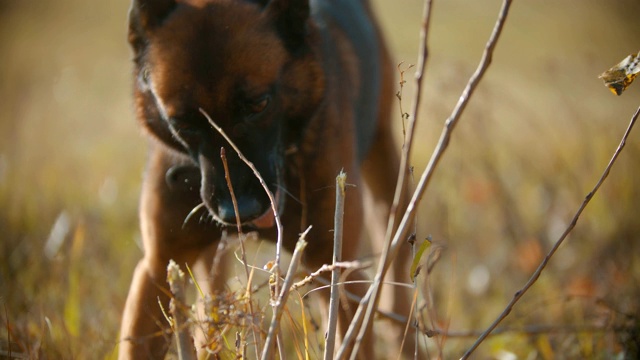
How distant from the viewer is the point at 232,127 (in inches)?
111

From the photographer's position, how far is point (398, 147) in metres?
5.05

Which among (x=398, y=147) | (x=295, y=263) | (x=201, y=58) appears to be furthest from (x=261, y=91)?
(x=398, y=147)

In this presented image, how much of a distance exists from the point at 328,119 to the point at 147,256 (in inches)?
35.6

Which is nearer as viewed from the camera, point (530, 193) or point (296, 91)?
point (296, 91)

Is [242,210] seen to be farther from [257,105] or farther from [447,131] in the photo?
[447,131]

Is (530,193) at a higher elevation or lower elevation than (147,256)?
lower

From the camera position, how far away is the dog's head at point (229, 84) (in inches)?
110

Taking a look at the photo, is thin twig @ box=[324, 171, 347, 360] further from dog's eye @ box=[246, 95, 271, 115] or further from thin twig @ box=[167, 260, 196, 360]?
dog's eye @ box=[246, 95, 271, 115]

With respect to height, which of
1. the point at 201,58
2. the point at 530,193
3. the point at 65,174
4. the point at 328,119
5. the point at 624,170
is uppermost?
the point at 201,58

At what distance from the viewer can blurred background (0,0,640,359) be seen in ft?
11.4

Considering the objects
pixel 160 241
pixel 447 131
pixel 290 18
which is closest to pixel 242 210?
pixel 160 241

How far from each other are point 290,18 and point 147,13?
55 centimetres

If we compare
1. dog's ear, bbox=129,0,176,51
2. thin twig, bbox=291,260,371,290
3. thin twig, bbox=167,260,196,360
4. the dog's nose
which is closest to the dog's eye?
the dog's nose

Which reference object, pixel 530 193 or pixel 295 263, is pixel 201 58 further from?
pixel 530 193
